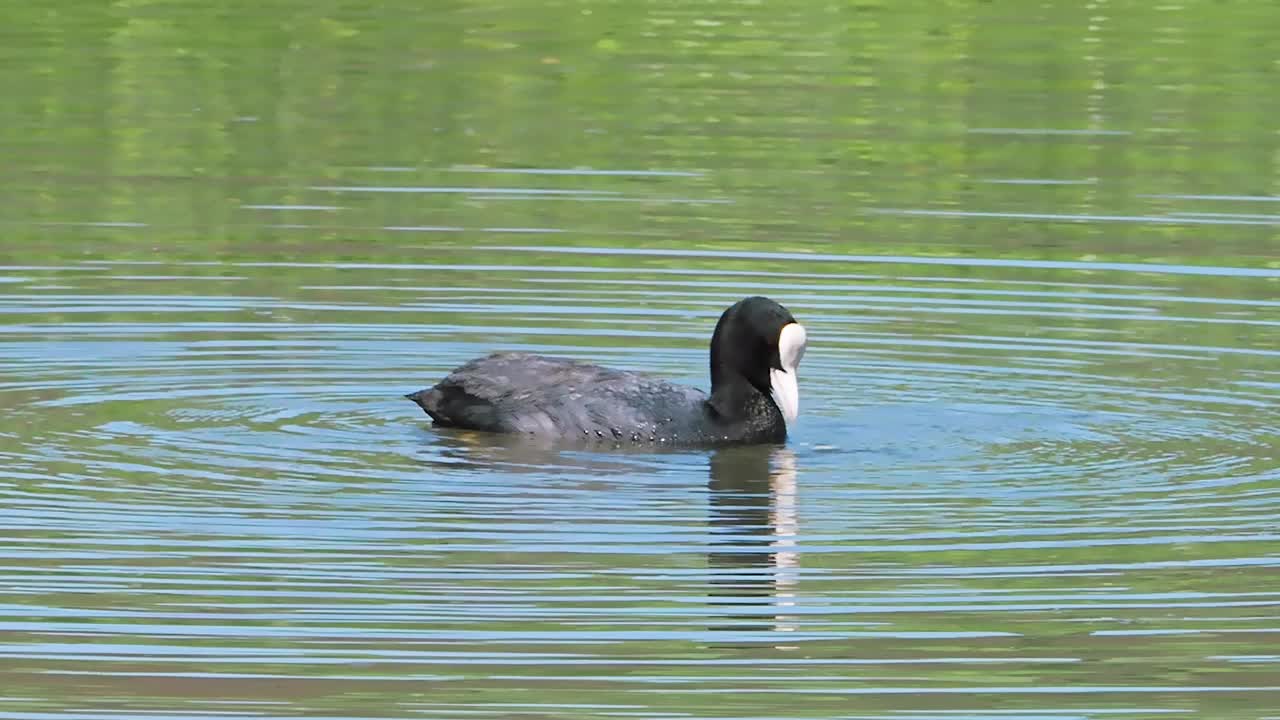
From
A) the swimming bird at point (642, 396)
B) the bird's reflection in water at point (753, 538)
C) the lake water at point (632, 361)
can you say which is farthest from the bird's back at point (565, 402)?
the bird's reflection in water at point (753, 538)

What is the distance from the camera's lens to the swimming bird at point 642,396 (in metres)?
14.0

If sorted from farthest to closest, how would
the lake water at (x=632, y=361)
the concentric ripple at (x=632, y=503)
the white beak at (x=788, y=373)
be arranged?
1. the white beak at (x=788, y=373)
2. the lake water at (x=632, y=361)
3. the concentric ripple at (x=632, y=503)

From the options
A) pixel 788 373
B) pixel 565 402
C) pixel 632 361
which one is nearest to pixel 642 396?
pixel 565 402

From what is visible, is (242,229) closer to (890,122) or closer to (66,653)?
(890,122)

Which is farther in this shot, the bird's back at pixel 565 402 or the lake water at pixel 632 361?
the bird's back at pixel 565 402

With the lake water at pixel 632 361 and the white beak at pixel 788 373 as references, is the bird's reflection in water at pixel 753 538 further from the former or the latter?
the white beak at pixel 788 373

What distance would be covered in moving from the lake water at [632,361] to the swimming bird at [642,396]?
19 centimetres

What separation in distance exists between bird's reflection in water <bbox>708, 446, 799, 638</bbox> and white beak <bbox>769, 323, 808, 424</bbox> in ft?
0.69

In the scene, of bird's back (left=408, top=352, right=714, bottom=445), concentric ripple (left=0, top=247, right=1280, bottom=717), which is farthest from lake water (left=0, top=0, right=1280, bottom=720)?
bird's back (left=408, top=352, right=714, bottom=445)

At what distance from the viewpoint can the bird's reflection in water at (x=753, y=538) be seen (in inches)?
424

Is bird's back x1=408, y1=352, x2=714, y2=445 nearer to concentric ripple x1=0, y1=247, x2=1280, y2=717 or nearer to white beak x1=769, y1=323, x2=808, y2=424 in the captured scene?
concentric ripple x1=0, y1=247, x2=1280, y2=717

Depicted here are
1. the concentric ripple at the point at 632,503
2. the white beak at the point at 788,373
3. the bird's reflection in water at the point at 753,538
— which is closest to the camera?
the concentric ripple at the point at 632,503

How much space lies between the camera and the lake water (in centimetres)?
1008

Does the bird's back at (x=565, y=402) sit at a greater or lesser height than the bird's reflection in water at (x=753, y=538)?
greater
